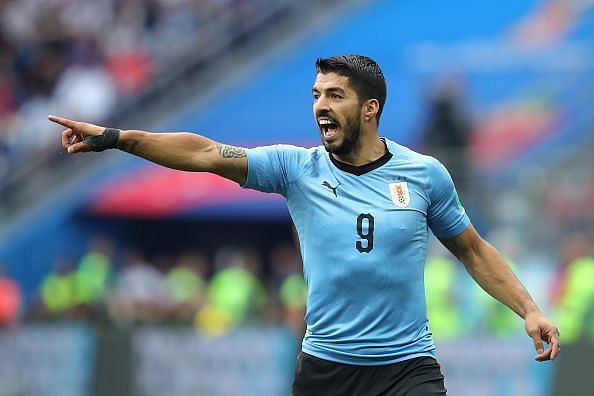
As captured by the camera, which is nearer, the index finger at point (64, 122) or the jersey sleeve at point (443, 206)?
the index finger at point (64, 122)

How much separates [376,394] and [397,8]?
14.1 metres

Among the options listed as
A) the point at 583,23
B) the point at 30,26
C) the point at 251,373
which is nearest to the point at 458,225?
the point at 251,373

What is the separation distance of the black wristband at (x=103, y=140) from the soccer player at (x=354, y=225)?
0.07 ft

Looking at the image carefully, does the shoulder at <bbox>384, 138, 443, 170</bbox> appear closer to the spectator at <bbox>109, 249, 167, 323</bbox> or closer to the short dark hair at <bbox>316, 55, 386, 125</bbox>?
the short dark hair at <bbox>316, 55, 386, 125</bbox>

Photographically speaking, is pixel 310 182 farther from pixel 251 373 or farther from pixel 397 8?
pixel 397 8

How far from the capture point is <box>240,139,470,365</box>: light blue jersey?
6.39 metres

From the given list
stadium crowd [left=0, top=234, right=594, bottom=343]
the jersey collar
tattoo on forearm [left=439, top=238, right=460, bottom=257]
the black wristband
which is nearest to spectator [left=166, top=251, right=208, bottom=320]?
stadium crowd [left=0, top=234, right=594, bottom=343]

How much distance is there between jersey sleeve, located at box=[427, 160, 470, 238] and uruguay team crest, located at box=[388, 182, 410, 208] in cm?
14

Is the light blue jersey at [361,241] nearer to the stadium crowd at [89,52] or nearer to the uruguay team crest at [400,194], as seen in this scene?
the uruguay team crest at [400,194]

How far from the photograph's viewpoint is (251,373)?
1366 cm

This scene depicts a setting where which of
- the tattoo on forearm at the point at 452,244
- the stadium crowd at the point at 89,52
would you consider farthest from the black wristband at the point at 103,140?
the stadium crowd at the point at 89,52

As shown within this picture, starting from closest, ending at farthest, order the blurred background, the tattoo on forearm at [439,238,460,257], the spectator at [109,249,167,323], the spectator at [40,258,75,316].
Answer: the tattoo on forearm at [439,238,460,257] < the blurred background < the spectator at [109,249,167,323] < the spectator at [40,258,75,316]

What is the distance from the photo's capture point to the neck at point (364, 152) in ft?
21.6

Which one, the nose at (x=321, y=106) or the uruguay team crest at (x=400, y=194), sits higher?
the nose at (x=321, y=106)
